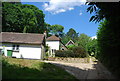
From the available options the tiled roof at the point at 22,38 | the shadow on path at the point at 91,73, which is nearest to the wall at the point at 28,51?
the tiled roof at the point at 22,38

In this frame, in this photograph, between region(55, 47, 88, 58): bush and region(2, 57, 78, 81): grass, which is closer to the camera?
region(2, 57, 78, 81): grass

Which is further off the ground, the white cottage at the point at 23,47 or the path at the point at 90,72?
the white cottage at the point at 23,47

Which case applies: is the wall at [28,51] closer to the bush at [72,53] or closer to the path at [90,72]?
the bush at [72,53]

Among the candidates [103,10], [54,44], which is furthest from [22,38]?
[103,10]

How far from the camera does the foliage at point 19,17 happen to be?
3456 centimetres

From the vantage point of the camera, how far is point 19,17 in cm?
3691

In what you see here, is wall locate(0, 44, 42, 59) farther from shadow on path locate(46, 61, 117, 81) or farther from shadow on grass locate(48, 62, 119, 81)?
shadow on grass locate(48, 62, 119, 81)

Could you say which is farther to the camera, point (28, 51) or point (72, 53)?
point (72, 53)

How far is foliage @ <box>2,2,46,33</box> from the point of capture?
34562mm

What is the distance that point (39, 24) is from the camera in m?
45.8

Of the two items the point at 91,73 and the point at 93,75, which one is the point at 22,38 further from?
the point at 93,75

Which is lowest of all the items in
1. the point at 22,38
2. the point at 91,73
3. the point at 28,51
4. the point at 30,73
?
the point at 91,73

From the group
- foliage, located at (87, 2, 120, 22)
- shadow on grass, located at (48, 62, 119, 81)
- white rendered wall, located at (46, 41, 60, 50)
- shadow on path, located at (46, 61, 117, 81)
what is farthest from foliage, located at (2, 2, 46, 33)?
foliage, located at (87, 2, 120, 22)

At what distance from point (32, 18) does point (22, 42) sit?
1930 cm
